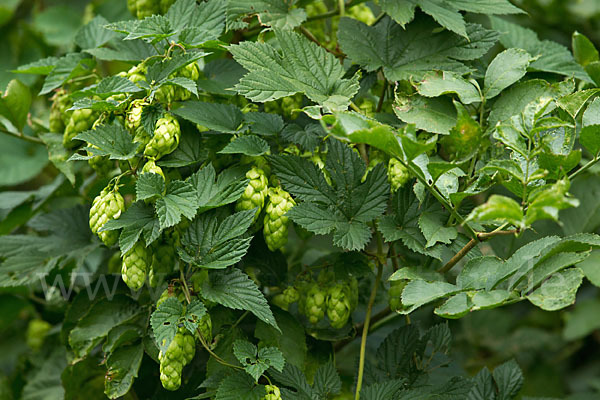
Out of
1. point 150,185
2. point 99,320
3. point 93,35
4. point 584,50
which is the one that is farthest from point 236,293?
point 584,50

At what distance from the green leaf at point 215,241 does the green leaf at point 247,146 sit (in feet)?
0.28

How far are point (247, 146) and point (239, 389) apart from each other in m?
0.33

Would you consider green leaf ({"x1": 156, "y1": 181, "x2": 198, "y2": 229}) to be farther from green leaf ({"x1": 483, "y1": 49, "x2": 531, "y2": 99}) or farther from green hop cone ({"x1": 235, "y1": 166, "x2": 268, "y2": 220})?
green leaf ({"x1": 483, "y1": 49, "x2": 531, "y2": 99})

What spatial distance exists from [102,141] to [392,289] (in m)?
0.48

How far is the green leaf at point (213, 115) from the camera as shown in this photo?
866mm

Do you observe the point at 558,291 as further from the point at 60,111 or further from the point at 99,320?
the point at 60,111

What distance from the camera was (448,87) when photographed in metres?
0.86

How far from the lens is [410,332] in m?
0.99

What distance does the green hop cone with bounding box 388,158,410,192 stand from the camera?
0.88 metres

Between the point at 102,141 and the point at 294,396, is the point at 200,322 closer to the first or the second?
the point at 294,396

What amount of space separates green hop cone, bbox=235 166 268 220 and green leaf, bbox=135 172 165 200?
11 centimetres

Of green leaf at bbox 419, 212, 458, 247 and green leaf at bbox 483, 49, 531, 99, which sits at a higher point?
green leaf at bbox 483, 49, 531, 99

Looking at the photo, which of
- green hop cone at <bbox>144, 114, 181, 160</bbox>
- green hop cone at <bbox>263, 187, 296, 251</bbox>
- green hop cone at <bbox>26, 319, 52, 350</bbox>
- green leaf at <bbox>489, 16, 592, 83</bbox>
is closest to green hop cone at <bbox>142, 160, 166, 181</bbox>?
green hop cone at <bbox>144, 114, 181, 160</bbox>

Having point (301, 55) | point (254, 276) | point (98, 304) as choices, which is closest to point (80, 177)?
point (98, 304)
